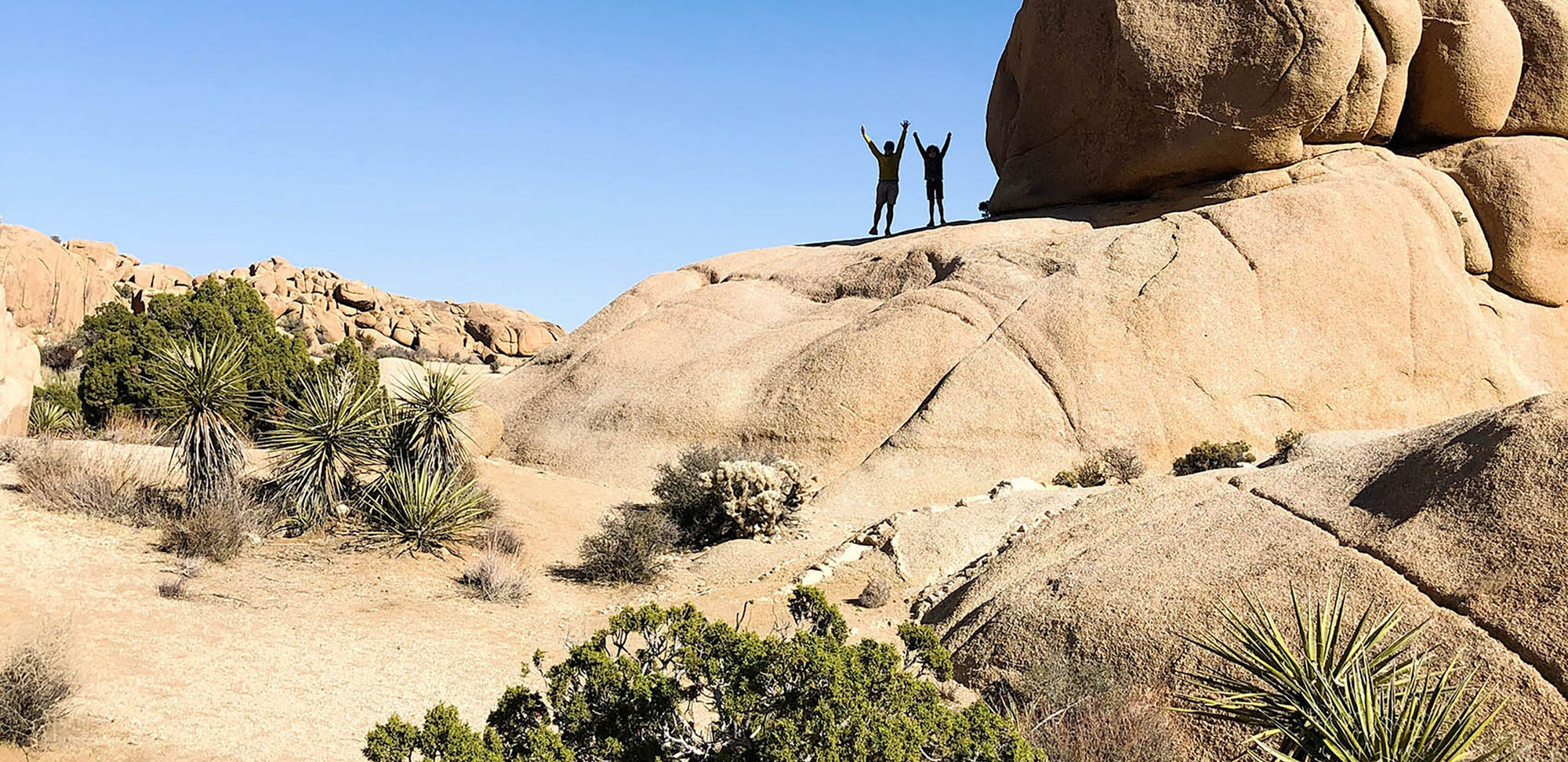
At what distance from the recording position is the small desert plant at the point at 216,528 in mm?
10195

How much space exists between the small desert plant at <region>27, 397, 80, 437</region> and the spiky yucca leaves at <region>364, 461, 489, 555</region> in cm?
538

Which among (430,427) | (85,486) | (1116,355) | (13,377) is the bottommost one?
(85,486)

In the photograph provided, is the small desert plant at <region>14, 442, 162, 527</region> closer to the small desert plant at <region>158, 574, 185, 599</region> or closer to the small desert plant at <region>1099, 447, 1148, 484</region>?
the small desert plant at <region>158, 574, 185, 599</region>

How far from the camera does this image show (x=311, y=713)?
7035mm

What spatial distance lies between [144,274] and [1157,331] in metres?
43.0

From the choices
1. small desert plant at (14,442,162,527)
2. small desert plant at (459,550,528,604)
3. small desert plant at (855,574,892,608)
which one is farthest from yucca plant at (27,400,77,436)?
small desert plant at (855,574,892,608)

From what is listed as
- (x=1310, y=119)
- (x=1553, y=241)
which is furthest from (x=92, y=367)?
(x=1553, y=241)

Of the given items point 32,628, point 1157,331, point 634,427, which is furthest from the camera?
point 634,427

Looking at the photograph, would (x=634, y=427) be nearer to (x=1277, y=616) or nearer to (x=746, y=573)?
(x=746, y=573)

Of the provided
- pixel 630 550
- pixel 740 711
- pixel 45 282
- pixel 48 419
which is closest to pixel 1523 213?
pixel 630 550

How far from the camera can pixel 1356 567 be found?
6.08 m

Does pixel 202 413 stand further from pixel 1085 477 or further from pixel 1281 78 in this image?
pixel 1281 78

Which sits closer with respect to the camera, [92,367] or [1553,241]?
[92,367]

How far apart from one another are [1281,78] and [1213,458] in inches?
285
